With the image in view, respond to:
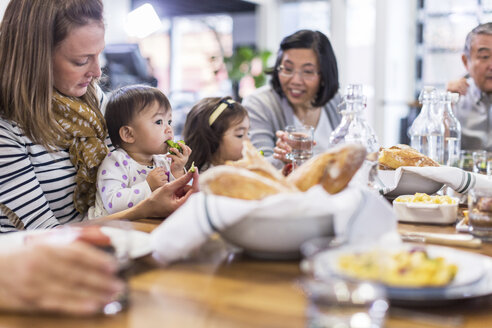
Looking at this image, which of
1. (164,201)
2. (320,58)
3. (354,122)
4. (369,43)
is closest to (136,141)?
(164,201)

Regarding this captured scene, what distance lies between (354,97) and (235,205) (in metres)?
0.80

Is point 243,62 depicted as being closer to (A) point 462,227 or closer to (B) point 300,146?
(B) point 300,146

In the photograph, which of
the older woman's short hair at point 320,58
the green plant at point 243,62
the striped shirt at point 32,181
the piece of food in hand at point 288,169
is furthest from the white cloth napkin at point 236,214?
the green plant at point 243,62

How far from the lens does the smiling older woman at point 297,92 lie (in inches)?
114

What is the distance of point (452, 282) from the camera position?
765mm

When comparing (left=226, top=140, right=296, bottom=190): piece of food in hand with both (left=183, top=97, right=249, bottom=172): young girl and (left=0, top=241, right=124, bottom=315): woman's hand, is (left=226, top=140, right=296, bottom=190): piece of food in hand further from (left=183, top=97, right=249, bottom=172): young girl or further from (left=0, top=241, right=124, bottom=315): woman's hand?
(left=183, top=97, right=249, bottom=172): young girl

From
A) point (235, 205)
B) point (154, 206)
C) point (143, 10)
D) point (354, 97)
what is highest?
point (143, 10)

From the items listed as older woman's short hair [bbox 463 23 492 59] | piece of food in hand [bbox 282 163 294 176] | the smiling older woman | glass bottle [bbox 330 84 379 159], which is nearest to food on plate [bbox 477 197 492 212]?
glass bottle [bbox 330 84 379 159]

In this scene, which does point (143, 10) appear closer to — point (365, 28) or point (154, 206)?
point (365, 28)

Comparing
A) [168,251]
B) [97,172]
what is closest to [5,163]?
[97,172]

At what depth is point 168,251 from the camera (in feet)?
2.93

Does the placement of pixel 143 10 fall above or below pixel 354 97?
above

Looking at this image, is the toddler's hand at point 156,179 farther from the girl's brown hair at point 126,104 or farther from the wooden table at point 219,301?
the wooden table at point 219,301

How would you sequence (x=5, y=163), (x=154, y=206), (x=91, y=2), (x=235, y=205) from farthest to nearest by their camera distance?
(x=91, y=2) < (x=5, y=163) < (x=154, y=206) < (x=235, y=205)
